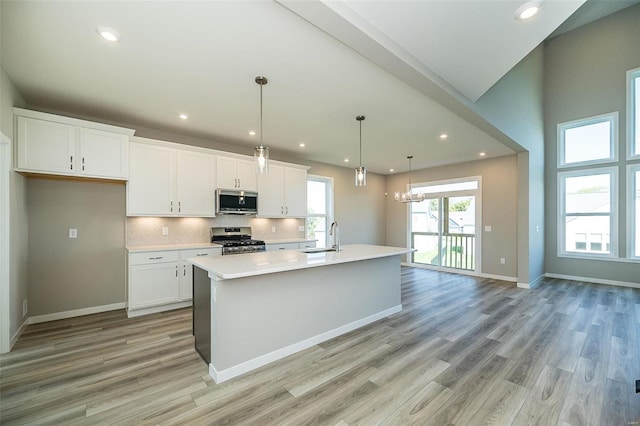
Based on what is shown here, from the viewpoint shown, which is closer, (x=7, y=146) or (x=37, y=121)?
(x=7, y=146)

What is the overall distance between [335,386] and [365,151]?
435 centimetres

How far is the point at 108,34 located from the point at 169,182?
7.58ft

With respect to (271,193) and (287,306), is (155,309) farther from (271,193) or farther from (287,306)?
(271,193)

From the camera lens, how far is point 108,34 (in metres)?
2.03

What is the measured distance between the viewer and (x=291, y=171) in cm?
551

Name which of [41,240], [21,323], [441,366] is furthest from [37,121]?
[441,366]

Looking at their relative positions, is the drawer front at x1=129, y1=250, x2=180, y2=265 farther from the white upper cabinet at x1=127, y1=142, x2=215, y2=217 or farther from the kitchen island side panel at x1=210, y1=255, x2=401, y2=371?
the kitchen island side panel at x1=210, y1=255, x2=401, y2=371

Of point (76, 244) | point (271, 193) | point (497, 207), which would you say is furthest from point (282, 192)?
point (497, 207)

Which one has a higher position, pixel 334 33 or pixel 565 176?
pixel 334 33

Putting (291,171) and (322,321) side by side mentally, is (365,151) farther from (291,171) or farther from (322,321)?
(322,321)

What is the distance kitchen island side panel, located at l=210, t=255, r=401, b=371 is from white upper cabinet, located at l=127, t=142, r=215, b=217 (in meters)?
2.40

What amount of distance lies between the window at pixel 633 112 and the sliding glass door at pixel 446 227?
264 cm

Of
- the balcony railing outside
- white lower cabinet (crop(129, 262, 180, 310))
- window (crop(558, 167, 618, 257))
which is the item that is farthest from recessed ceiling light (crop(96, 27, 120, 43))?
window (crop(558, 167, 618, 257))

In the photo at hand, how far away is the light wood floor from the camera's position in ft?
5.99
